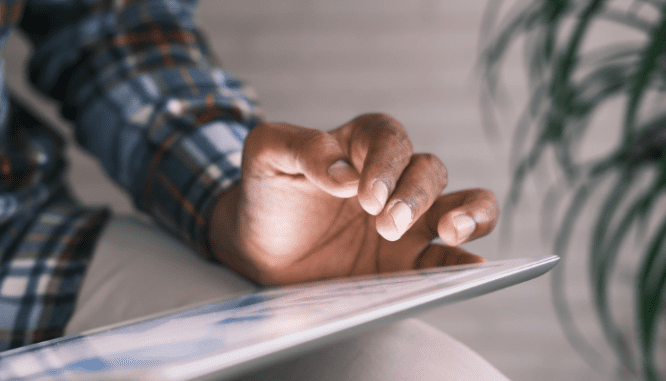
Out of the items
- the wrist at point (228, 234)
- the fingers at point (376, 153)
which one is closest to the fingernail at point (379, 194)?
the fingers at point (376, 153)

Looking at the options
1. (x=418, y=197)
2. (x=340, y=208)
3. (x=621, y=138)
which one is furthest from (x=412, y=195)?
(x=621, y=138)

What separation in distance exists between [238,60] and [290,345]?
98cm

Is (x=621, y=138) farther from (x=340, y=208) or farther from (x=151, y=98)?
(x=151, y=98)

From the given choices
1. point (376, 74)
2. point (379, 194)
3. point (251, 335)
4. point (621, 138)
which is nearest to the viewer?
point (251, 335)

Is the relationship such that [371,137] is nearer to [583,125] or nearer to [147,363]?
[147,363]

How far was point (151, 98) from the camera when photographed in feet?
1.77

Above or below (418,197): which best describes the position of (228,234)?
below

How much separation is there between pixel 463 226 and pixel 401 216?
49 mm

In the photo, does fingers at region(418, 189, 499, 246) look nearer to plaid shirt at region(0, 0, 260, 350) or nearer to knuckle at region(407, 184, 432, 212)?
knuckle at region(407, 184, 432, 212)

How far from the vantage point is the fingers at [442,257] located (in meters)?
0.33

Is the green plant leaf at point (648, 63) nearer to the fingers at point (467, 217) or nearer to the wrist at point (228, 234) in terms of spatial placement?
the fingers at point (467, 217)

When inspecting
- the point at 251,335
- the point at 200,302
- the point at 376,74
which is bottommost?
the point at 200,302

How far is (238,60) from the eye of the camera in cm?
102

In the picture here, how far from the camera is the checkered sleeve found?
0.49 metres
